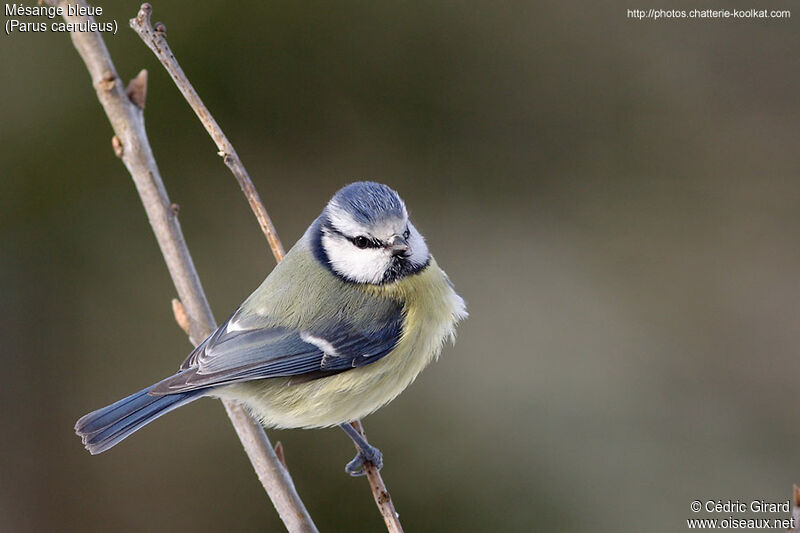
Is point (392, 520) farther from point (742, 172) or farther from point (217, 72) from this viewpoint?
point (742, 172)

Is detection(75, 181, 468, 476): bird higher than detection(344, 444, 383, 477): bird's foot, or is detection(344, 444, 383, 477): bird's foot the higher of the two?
detection(75, 181, 468, 476): bird

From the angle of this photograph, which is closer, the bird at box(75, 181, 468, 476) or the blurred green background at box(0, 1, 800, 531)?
the bird at box(75, 181, 468, 476)

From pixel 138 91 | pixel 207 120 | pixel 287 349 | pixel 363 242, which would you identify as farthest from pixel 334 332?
pixel 138 91

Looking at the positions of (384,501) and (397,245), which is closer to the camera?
(384,501)

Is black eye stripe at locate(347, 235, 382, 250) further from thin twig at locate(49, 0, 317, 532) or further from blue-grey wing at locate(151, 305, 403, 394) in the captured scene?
thin twig at locate(49, 0, 317, 532)

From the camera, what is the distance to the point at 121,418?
187cm

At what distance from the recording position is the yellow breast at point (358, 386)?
2.06 m

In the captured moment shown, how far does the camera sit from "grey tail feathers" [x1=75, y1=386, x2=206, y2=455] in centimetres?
182

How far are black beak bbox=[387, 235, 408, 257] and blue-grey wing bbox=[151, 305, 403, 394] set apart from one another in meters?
0.18

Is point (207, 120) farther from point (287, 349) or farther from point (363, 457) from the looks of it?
point (363, 457)

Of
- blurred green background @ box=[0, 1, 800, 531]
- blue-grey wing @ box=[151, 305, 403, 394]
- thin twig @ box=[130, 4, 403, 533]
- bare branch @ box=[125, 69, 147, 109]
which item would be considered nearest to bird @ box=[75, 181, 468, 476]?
blue-grey wing @ box=[151, 305, 403, 394]

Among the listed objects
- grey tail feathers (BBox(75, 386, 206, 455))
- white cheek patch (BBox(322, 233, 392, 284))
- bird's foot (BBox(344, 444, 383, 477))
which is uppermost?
white cheek patch (BBox(322, 233, 392, 284))

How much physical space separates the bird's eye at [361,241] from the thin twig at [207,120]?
0.23m

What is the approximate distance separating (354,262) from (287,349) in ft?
0.93
